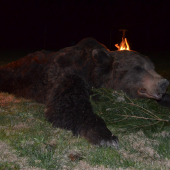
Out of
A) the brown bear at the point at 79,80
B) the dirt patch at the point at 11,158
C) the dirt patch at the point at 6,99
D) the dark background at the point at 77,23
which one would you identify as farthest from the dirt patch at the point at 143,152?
the dark background at the point at 77,23

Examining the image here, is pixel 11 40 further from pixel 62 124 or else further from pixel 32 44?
pixel 62 124

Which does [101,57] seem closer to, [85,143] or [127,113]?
[127,113]

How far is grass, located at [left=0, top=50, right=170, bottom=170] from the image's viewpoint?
6.48 ft

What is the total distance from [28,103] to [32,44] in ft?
77.3

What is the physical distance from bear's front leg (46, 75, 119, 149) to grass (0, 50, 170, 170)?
0.09 m

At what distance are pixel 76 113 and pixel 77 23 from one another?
24.3m

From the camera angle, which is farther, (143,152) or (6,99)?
(6,99)

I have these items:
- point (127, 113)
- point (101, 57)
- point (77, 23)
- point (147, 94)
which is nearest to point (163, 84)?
point (147, 94)

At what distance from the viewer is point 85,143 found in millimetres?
2418

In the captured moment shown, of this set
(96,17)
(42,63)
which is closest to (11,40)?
(96,17)

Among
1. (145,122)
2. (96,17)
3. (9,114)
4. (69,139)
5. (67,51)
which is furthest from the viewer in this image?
(96,17)

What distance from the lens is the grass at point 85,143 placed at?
1.98 metres

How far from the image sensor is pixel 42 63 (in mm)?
4266

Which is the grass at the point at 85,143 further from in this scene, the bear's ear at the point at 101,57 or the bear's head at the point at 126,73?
the bear's ear at the point at 101,57
